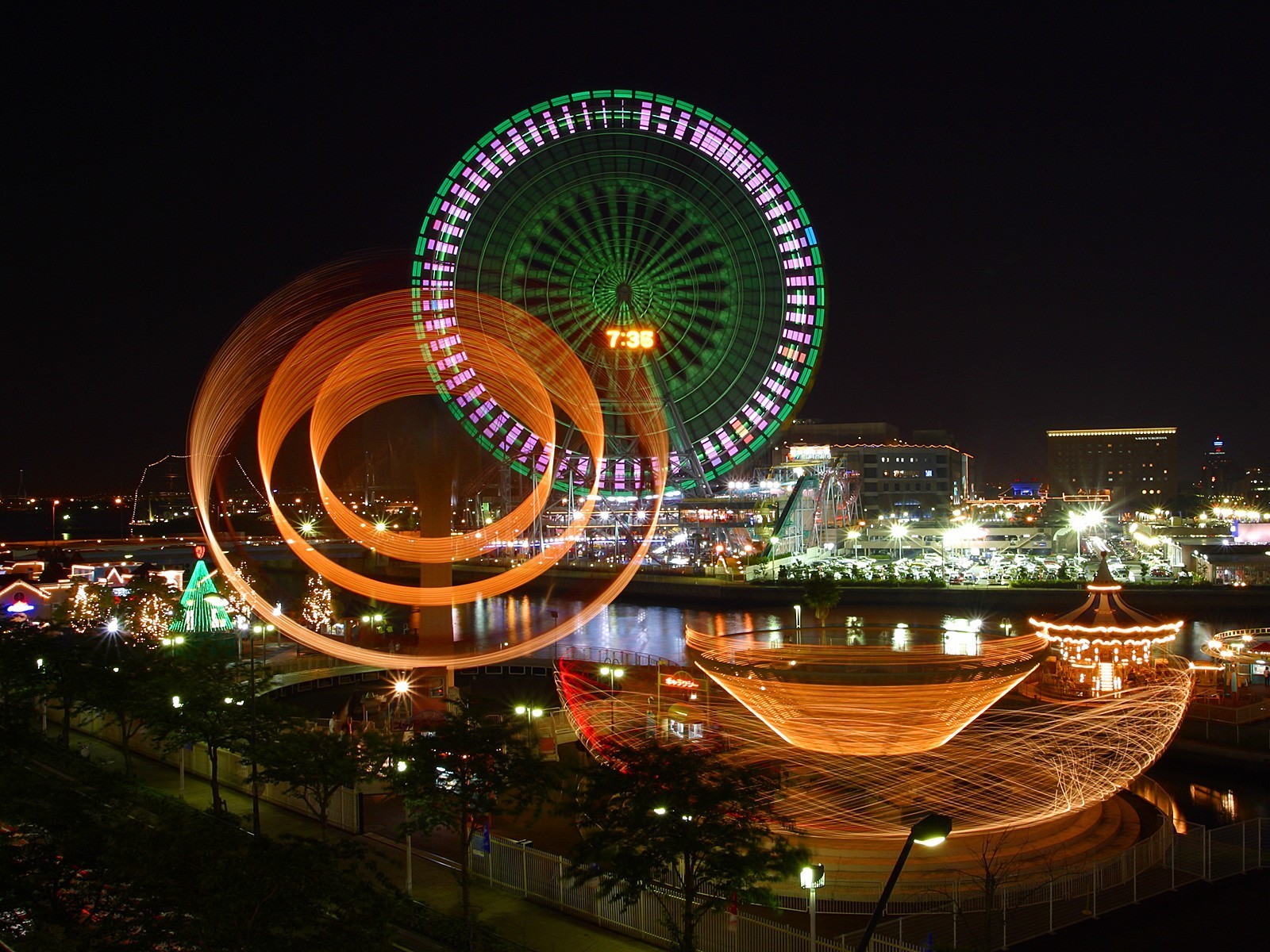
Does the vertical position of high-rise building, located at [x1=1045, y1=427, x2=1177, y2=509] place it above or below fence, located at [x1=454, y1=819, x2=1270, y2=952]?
above

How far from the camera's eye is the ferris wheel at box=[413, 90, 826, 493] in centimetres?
4038

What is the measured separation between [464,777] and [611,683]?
8.57m

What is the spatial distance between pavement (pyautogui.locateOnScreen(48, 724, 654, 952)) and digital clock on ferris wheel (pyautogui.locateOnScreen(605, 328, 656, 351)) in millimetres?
27600

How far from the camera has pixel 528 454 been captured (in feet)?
131

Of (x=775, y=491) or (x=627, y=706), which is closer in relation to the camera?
(x=627, y=706)

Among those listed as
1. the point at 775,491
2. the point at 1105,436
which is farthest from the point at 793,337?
the point at 1105,436

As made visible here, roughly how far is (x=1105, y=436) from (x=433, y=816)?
178 m

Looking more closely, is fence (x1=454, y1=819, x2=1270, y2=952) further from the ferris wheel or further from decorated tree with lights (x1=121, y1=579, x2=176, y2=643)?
the ferris wheel

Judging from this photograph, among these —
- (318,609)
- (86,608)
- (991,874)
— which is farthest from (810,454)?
(991,874)

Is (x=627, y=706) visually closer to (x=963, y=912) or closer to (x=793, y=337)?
(x=963, y=912)

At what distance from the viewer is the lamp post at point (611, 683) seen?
16328 millimetres

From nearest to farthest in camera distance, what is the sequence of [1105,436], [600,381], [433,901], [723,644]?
[433,901] < [723,644] < [600,381] < [1105,436]

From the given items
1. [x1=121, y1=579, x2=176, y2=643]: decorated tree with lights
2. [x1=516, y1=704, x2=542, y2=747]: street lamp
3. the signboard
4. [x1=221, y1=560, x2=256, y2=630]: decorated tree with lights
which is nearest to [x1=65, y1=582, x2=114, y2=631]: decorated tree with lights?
[x1=121, y1=579, x2=176, y2=643]: decorated tree with lights

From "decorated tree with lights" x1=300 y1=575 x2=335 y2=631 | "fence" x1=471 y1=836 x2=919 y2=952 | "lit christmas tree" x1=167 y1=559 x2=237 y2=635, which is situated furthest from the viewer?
"decorated tree with lights" x1=300 y1=575 x2=335 y2=631
